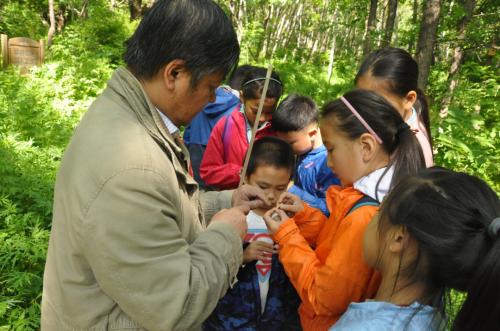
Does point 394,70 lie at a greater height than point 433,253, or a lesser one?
greater

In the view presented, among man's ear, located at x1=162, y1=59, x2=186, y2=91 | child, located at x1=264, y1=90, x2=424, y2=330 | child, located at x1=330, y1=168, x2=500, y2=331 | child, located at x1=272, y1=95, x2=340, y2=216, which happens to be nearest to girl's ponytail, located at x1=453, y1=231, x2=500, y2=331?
child, located at x1=330, y1=168, x2=500, y2=331

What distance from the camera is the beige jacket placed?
121 centimetres

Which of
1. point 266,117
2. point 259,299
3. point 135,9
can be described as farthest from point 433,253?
point 135,9

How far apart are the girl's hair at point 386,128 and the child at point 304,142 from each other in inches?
44.6

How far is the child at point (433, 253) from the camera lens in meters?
1.28

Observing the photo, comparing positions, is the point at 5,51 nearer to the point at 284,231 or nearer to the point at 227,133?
the point at 227,133

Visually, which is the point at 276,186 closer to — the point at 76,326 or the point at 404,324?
the point at 404,324

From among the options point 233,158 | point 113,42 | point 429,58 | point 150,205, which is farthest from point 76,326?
point 113,42

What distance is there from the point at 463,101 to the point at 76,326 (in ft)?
23.9

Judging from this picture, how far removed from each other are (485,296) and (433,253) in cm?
20

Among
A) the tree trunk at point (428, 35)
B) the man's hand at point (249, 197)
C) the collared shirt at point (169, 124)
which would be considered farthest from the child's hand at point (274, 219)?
the tree trunk at point (428, 35)

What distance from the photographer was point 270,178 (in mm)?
2496

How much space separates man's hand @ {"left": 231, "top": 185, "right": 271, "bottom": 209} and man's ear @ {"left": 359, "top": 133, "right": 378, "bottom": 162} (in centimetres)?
56

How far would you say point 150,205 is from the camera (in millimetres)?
1232
